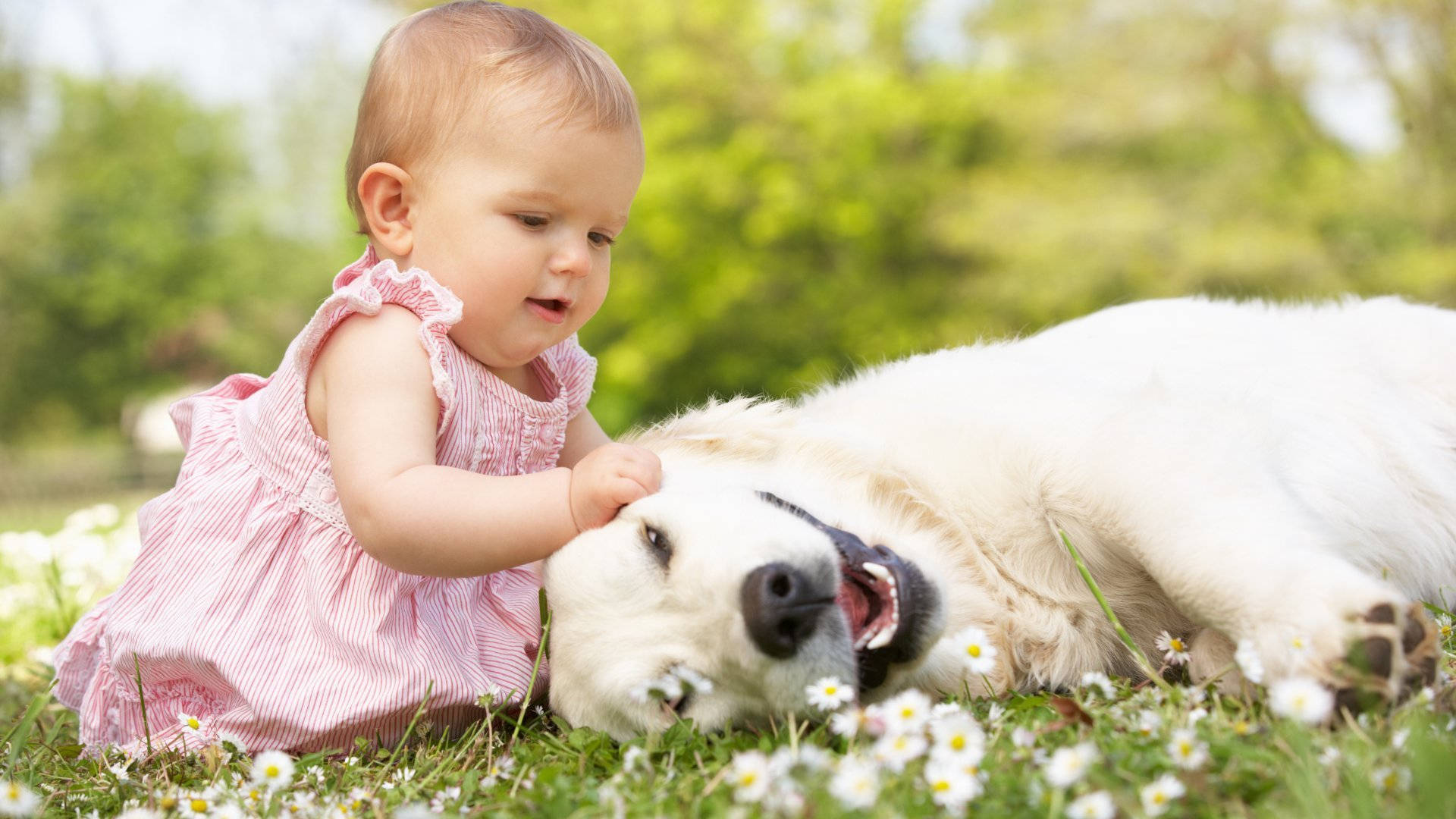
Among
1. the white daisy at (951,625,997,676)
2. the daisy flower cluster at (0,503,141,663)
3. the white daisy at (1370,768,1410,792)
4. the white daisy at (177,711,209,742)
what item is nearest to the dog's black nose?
the white daisy at (951,625,997,676)

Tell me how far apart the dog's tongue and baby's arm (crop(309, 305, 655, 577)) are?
574 millimetres

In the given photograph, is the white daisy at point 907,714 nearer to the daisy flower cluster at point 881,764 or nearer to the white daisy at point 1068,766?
the daisy flower cluster at point 881,764

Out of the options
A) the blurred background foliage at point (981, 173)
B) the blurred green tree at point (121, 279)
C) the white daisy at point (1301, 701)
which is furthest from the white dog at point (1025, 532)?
the blurred green tree at point (121, 279)

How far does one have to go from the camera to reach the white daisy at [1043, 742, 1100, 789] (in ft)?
5.06

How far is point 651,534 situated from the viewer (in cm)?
243

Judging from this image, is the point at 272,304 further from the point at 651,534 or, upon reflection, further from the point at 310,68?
the point at 651,534

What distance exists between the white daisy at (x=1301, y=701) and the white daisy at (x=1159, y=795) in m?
0.20

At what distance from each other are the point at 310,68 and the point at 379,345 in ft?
109

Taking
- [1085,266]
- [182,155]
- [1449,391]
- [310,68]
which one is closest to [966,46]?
[1085,266]

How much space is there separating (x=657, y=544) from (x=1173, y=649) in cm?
107

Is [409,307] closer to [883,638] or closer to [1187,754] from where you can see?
[883,638]

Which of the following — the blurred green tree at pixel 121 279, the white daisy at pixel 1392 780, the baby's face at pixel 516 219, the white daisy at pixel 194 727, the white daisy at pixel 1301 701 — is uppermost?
the baby's face at pixel 516 219

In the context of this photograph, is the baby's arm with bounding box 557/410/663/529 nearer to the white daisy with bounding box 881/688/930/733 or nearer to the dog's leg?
the white daisy with bounding box 881/688/930/733

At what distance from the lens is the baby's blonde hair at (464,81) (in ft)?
8.44
